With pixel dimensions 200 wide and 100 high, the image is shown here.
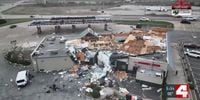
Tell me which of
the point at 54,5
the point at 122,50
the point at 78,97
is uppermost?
the point at 54,5

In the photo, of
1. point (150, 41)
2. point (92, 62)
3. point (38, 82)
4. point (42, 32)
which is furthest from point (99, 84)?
point (42, 32)

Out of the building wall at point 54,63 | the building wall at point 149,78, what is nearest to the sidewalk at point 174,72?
the building wall at point 149,78

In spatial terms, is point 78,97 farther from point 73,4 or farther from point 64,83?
point 73,4

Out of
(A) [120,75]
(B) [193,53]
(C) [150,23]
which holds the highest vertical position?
(C) [150,23]

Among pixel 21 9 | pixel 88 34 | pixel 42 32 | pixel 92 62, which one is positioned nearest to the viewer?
pixel 92 62

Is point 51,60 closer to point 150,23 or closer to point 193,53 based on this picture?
point 193,53

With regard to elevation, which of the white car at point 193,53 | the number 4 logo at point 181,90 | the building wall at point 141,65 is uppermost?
the number 4 logo at point 181,90

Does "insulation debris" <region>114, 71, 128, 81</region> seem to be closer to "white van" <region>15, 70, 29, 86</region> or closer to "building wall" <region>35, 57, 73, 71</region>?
"building wall" <region>35, 57, 73, 71</region>

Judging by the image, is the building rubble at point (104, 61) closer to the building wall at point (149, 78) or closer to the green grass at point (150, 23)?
the building wall at point (149, 78)

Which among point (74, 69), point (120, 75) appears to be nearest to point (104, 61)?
point (120, 75)
